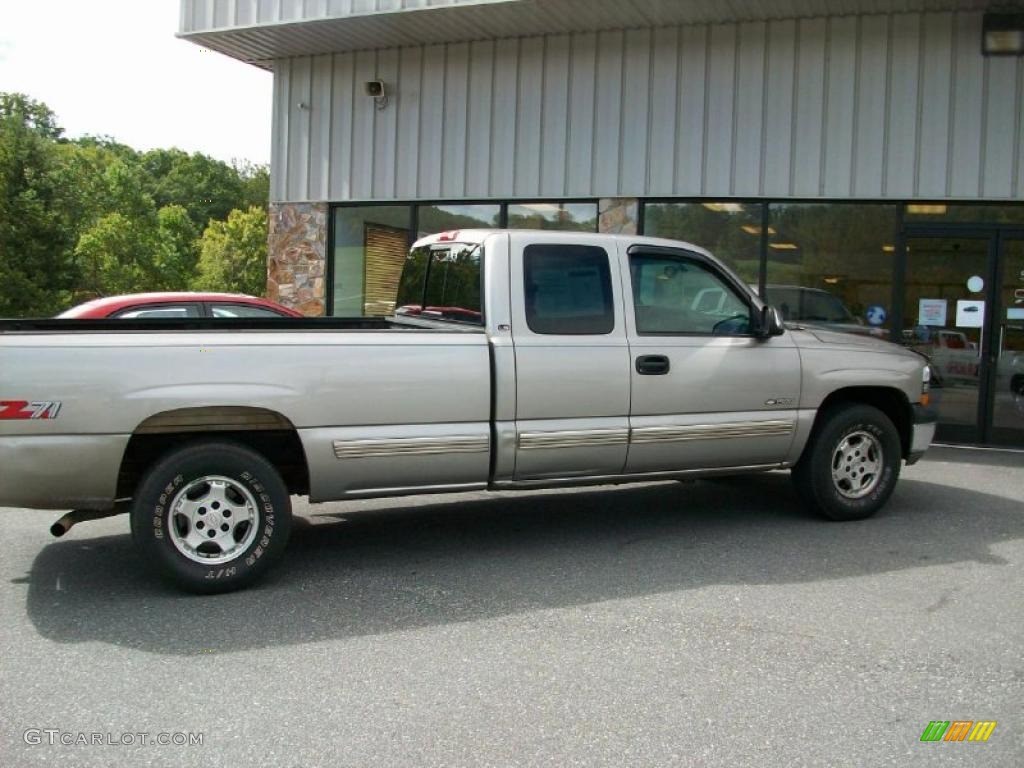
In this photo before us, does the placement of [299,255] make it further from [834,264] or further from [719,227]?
[834,264]

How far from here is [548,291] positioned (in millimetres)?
6293

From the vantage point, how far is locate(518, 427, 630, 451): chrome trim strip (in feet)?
19.7

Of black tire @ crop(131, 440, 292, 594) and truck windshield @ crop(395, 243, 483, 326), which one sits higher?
truck windshield @ crop(395, 243, 483, 326)

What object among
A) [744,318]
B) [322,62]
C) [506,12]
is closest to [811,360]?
[744,318]

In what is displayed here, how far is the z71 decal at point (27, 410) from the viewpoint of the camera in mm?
4934

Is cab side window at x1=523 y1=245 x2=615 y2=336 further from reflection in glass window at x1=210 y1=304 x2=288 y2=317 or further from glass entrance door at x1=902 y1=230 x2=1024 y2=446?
glass entrance door at x1=902 y1=230 x2=1024 y2=446

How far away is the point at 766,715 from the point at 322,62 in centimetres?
1124

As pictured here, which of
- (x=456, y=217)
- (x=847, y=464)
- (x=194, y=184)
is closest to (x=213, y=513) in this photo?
(x=847, y=464)

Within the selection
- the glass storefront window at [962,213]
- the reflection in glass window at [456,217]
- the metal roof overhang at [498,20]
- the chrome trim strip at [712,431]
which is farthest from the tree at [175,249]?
the chrome trim strip at [712,431]

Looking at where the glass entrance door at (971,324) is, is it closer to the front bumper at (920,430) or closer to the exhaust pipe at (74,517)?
the front bumper at (920,430)

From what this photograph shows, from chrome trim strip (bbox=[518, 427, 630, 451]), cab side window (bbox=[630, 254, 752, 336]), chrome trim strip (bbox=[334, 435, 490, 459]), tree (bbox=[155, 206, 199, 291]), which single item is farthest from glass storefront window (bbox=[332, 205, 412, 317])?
tree (bbox=[155, 206, 199, 291])

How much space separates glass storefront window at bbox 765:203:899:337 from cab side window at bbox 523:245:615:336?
539 centimetres

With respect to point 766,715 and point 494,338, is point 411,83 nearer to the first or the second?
point 494,338

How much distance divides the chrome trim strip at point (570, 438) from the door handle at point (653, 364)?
1.26 ft
